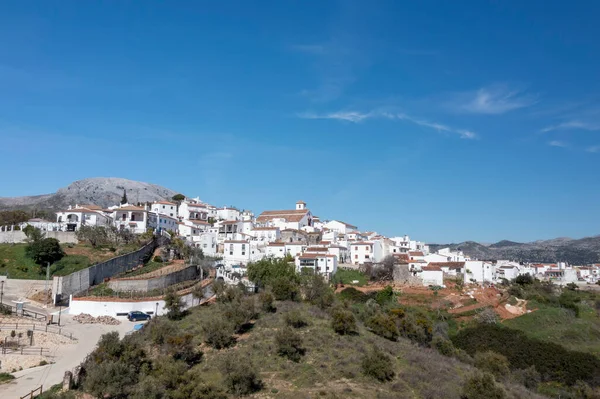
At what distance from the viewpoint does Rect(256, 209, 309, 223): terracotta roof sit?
242ft

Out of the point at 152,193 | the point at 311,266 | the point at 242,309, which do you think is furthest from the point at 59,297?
the point at 152,193

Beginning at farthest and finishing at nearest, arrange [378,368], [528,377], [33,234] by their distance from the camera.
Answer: [33,234] → [528,377] → [378,368]

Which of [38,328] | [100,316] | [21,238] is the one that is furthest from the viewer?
[21,238]

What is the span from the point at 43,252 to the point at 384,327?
29.5m

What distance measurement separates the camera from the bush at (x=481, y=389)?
19.5m

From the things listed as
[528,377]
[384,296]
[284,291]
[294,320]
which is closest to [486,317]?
[384,296]

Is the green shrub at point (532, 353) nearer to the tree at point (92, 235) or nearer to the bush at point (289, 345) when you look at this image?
the bush at point (289, 345)

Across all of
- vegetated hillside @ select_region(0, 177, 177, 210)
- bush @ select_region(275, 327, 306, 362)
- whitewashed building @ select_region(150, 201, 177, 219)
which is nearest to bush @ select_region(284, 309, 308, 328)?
bush @ select_region(275, 327, 306, 362)

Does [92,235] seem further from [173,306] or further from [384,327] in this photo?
[384,327]

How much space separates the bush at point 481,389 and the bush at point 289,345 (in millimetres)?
7655

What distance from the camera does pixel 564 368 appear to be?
3441cm

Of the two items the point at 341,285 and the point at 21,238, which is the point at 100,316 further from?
the point at 341,285

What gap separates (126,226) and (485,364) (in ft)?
141

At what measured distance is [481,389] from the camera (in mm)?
19609
